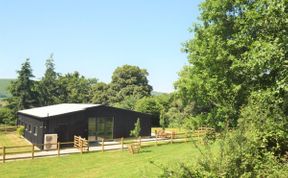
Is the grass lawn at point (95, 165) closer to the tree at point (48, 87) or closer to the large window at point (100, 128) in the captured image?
the large window at point (100, 128)

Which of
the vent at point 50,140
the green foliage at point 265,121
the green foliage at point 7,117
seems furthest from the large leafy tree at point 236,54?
the green foliage at point 7,117

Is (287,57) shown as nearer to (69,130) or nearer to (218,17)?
(218,17)

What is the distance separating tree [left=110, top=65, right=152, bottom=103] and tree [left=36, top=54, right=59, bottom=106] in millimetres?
13030

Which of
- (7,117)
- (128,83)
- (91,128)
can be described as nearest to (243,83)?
(91,128)

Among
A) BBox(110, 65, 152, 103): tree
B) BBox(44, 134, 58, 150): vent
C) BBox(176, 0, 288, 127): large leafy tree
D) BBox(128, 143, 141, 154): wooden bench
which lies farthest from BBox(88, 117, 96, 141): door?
BBox(110, 65, 152, 103): tree

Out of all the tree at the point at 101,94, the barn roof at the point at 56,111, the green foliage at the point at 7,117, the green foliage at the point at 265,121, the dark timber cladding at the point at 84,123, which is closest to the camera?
the green foliage at the point at 265,121

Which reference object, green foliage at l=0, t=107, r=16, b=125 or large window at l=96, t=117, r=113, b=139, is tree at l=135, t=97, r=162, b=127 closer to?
large window at l=96, t=117, r=113, b=139

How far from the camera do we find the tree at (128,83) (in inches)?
2773

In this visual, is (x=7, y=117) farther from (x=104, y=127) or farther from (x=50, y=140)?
(x=50, y=140)

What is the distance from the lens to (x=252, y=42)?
571 inches

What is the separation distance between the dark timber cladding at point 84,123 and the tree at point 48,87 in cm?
2907

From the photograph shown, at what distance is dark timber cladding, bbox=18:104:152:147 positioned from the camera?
29422 mm

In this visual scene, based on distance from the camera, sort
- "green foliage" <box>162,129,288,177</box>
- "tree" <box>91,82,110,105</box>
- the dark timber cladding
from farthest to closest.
A: "tree" <box>91,82,110,105</box>, the dark timber cladding, "green foliage" <box>162,129,288,177</box>

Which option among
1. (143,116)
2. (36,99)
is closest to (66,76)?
(36,99)
